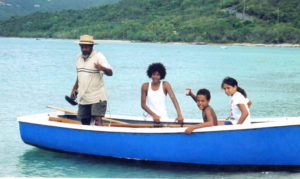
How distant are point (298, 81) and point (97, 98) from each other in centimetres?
1936

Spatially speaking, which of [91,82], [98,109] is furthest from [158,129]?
[91,82]

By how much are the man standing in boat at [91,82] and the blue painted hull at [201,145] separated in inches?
13.8

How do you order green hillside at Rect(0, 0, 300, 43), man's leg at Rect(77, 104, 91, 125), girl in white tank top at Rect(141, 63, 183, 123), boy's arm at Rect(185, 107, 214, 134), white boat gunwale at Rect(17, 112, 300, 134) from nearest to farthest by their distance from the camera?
white boat gunwale at Rect(17, 112, 300, 134), boy's arm at Rect(185, 107, 214, 134), girl in white tank top at Rect(141, 63, 183, 123), man's leg at Rect(77, 104, 91, 125), green hillside at Rect(0, 0, 300, 43)

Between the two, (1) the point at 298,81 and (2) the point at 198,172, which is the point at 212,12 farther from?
(2) the point at 198,172

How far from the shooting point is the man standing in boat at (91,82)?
22.2 ft

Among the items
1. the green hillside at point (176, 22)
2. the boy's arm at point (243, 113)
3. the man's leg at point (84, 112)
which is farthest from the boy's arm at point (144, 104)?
the green hillside at point (176, 22)

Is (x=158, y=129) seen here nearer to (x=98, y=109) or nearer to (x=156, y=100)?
(x=156, y=100)

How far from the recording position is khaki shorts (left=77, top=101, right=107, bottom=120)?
22.8 ft

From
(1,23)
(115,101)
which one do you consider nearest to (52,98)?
(115,101)

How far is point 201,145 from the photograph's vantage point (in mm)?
6324

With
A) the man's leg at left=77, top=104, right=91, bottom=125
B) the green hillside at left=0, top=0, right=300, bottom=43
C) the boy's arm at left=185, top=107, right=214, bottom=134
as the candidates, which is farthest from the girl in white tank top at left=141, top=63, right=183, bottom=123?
the green hillside at left=0, top=0, right=300, bottom=43

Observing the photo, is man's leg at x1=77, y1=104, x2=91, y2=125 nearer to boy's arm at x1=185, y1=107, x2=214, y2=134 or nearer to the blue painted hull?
the blue painted hull

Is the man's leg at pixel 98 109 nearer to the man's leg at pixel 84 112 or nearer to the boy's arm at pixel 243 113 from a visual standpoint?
the man's leg at pixel 84 112

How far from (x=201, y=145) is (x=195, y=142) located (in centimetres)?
8
